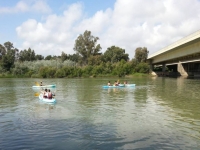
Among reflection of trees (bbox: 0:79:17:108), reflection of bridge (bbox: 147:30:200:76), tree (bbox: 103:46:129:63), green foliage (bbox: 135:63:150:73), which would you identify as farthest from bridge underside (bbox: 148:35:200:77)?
reflection of trees (bbox: 0:79:17:108)

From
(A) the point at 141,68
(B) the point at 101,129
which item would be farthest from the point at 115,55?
(B) the point at 101,129

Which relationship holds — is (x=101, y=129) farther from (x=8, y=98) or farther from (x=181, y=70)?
(x=181, y=70)

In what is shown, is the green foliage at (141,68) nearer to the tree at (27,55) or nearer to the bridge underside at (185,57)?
the bridge underside at (185,57)

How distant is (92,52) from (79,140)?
11151cm

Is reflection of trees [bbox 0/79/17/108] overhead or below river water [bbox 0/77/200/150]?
overhead

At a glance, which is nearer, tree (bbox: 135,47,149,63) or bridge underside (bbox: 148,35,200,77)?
bridge underside (bbox: 148,35,200,77)

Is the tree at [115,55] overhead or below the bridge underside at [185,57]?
overhead

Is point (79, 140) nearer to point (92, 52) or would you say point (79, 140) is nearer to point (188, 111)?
point (188, 111)

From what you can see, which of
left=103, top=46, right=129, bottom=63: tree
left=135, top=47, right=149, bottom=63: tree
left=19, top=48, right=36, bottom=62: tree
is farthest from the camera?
left=19, top=48, right=36, bottom=62: tree

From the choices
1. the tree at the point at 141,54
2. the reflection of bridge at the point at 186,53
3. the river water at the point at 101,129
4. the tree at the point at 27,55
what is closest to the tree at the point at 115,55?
the tree at the point at 141,54

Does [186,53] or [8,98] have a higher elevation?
[186,53]

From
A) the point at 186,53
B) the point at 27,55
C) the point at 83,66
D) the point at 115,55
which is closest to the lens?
the point at 186,53

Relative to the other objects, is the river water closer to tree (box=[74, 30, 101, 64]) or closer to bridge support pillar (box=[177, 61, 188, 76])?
bridge support pillar (box=[177, 61, 188, 76])

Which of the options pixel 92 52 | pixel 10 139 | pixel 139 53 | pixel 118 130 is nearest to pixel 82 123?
pixel 118 130
